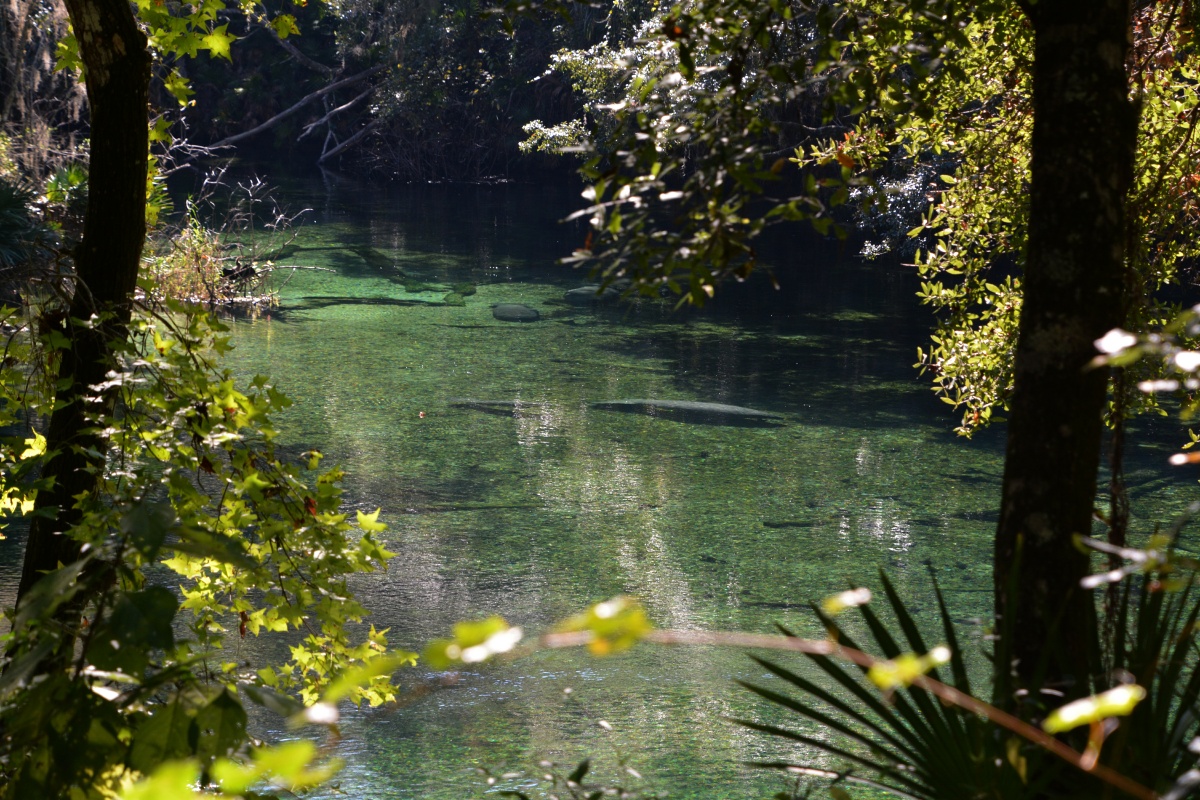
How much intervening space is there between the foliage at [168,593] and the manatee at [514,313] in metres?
6.87

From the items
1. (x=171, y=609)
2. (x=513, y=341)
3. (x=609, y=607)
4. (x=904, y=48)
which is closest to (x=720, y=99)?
(x=904, y=48)

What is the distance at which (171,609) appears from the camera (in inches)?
45.1

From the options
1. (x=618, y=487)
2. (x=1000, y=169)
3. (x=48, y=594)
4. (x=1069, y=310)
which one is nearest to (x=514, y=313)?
(x=618, y=487)

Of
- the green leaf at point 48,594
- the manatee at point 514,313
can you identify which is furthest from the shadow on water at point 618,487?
the green leaf at point 48,594

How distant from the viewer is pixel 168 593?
3.81 feet

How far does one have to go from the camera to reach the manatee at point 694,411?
21.9ft

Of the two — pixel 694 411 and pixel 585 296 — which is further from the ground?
pixel 585 296

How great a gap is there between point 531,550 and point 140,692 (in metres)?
3.50

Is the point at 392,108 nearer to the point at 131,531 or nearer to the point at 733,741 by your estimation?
the point at 733,741

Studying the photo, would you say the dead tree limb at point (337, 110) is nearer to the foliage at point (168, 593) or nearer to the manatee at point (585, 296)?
the manatee at point (585, 296)

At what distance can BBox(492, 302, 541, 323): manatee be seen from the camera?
9391 millimetres

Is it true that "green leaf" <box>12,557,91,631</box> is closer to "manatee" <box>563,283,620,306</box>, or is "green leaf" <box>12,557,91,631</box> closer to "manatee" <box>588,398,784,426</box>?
"manatee" <box>588,398,784,426</box>

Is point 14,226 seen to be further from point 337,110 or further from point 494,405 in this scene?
point 337,110

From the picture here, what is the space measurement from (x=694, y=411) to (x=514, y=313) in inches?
119
